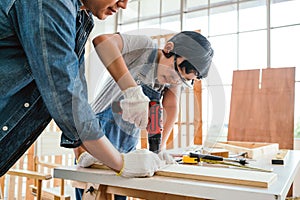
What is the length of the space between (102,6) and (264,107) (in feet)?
6.36

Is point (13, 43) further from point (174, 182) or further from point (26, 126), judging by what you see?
point (174, 182)

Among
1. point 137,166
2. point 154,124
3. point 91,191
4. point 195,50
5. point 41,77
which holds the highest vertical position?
point 195,50

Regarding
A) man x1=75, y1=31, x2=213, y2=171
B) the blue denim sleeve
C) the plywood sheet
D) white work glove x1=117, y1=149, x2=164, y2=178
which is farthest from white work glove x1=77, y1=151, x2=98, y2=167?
the plywood sheet

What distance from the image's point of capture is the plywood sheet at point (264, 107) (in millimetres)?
2215

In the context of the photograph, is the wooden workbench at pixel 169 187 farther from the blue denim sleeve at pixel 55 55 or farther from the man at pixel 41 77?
the blue denim sleeve at pixel 55 55

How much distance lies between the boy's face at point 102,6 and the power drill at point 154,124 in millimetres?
343

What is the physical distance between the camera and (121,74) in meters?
0.96

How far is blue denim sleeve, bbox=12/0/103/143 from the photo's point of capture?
0.57 metres

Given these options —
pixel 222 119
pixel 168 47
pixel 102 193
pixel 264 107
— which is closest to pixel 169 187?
pixel 102 193

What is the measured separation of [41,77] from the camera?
597 mm

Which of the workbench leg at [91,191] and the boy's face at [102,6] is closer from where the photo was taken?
the boy's face at [102,6]

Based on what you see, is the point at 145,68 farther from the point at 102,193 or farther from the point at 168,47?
the point at 102,193

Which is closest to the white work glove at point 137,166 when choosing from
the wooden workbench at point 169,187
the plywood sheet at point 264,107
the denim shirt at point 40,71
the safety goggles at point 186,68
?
the wooden workbench at point 169,187

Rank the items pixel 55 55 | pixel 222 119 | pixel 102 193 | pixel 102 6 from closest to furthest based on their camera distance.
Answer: pixel 55 55
pixel 102 6
pixel 102 193
pixel 222 119
